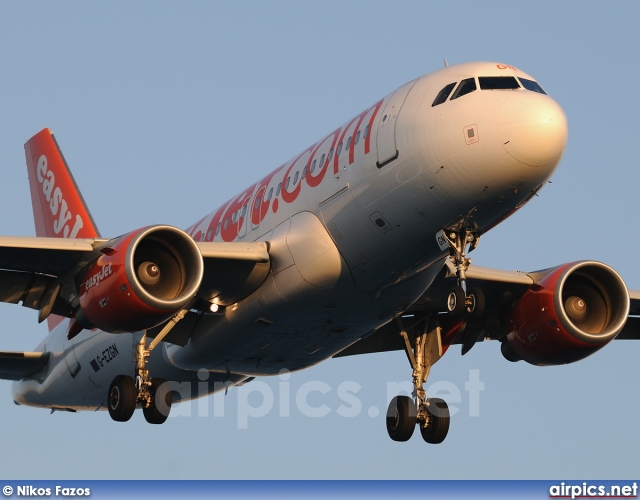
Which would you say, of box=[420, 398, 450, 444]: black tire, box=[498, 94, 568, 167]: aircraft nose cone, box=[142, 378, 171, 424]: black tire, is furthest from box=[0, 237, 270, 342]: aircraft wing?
box=[420, 398, 450, 444]: black tire

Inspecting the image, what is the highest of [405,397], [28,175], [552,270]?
[28,175]

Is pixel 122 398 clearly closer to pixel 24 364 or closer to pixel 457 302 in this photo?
pixel 24 364

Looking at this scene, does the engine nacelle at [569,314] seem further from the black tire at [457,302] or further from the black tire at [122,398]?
the black tire at [122,398]

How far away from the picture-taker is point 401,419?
119 feet

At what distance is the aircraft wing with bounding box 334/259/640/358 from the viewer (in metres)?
35.0

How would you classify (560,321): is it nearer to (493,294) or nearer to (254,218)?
(493,294)

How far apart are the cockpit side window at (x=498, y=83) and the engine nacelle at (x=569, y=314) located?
24.7 feet

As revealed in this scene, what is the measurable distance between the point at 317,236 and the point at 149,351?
561cm

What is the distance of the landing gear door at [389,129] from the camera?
2933cm

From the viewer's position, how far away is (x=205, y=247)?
31438mm

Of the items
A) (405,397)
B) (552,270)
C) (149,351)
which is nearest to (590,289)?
(552,270)

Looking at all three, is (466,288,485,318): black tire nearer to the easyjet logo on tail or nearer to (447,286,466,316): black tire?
(447,286,466,316): black tire

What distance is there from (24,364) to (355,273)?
13.5m

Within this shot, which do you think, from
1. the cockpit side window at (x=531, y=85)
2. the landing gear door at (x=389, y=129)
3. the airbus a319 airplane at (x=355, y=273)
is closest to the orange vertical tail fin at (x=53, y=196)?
the airbus a319 airplane at (x=355, y=273)
